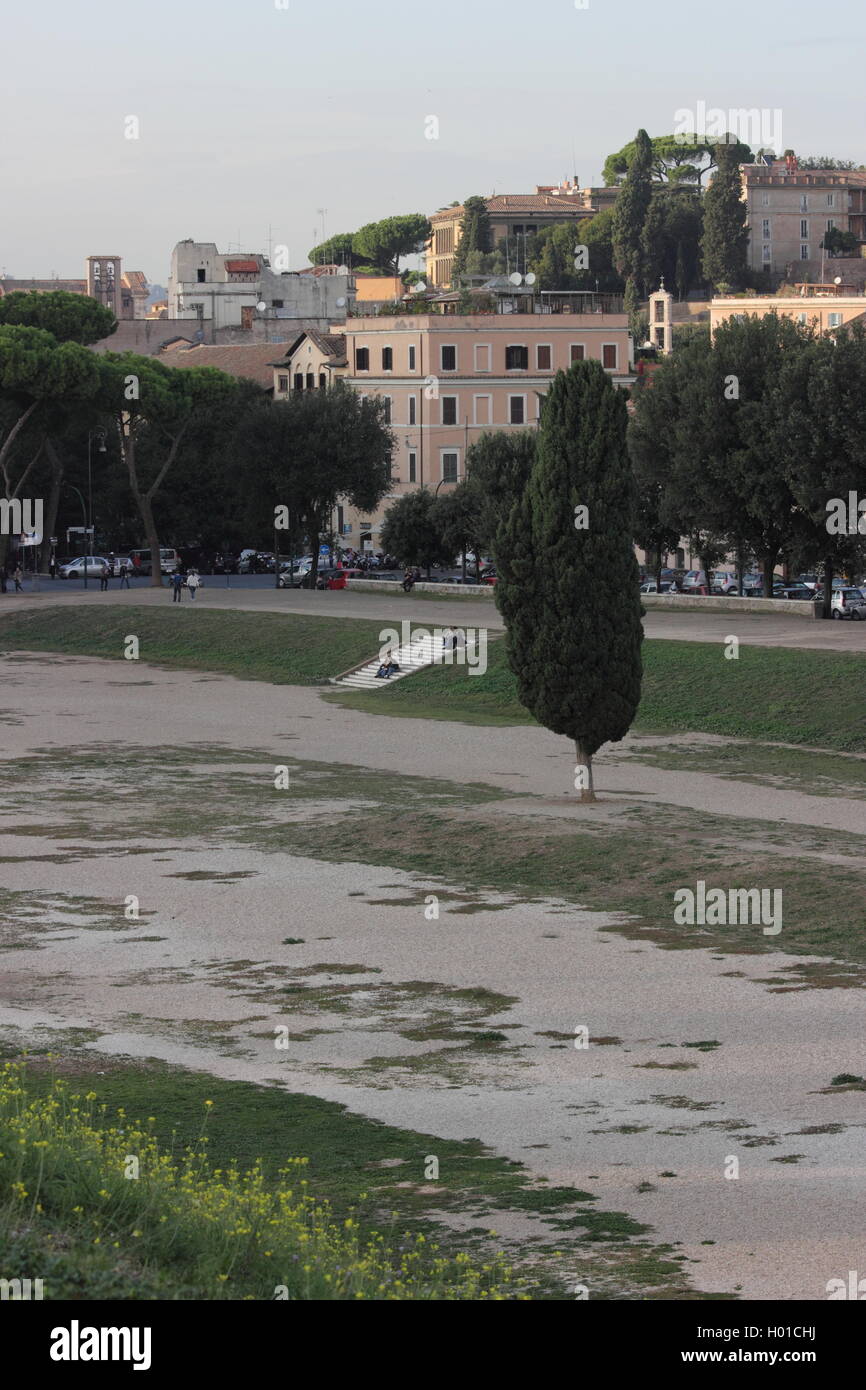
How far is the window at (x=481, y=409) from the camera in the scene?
8838cm

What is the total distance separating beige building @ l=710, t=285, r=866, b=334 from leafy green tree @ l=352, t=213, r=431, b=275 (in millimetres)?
79013

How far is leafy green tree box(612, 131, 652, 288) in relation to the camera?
147750 mm

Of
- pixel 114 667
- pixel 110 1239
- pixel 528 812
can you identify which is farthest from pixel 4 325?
pixel 110 1239

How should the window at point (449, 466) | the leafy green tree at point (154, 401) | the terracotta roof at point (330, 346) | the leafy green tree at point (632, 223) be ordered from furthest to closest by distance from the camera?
the leafy green tree at point (632, 223), the terracotta roof at point (330, 346), the window at point (449, 466), the leafy green tree at point (154, 401)

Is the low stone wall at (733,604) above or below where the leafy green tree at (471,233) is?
below

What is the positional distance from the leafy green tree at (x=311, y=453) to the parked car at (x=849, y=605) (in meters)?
22.9

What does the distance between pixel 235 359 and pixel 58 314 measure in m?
34.8

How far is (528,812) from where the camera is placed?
32.3 m

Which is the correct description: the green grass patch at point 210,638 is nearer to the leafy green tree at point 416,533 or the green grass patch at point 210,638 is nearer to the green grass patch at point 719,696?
the green grass patch at point 719,696

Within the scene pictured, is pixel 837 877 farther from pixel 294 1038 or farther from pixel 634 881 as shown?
pixel 294 1038

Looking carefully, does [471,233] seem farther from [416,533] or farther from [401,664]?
[401,664]

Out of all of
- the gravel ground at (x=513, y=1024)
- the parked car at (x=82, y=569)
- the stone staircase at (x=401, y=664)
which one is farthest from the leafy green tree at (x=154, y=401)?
the gravel ground at (x=513, y=1024)

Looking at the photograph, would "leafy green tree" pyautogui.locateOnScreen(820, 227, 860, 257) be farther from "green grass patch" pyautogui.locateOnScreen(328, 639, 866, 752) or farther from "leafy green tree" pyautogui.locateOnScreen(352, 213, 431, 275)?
"green grass patch" pyautogui.locateOnScreen(328, 639, 866, 752)
